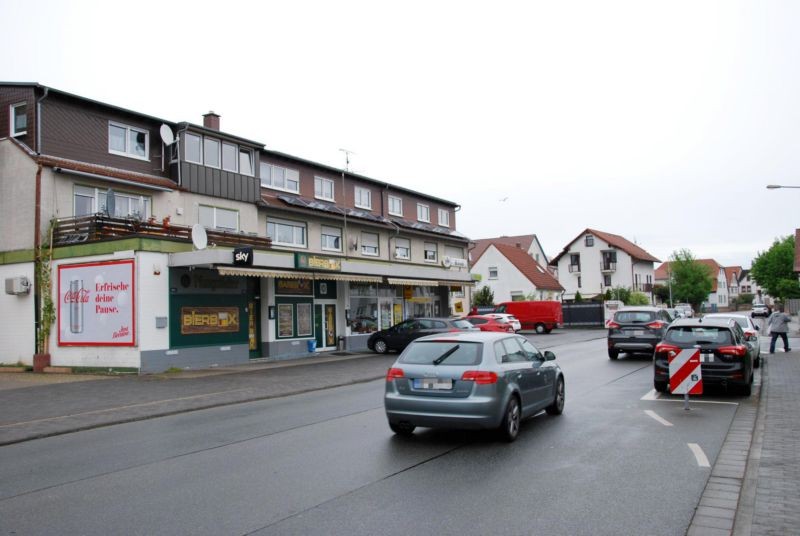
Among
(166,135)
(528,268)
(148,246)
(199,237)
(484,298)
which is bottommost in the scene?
(484,298)

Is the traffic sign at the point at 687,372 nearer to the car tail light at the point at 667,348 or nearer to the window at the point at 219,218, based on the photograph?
the car tail light at the point at 667,348

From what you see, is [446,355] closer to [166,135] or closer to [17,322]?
[166,135]

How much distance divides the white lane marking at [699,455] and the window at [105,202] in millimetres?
17687

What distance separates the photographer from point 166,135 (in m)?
22.9

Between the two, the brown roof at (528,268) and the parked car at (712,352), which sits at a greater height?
the brown roof at (528,268)

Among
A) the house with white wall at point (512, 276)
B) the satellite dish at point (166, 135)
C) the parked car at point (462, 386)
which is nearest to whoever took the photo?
the parked car at point (462, 386)

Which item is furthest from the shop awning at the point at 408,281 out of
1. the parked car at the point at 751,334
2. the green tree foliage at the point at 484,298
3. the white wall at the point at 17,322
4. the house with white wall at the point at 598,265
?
the house with white wall at the point at 598,265

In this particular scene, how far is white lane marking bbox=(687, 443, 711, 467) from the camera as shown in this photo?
729cm

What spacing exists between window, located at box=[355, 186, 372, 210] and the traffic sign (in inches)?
965

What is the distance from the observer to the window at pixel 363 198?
34.2 m

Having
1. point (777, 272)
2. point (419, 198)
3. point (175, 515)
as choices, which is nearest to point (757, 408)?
point (175, 515)

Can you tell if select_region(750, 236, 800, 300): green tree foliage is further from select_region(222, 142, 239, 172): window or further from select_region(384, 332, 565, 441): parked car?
select_region(384, 332, 565, 441): parked car

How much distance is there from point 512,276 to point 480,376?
55123 mm

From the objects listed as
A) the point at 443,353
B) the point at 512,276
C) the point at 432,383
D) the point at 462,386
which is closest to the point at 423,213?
the point at 512,276
